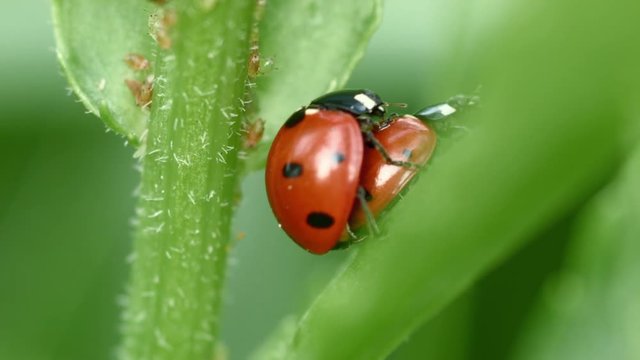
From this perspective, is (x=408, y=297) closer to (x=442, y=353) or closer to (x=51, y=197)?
(x=442, y=353)

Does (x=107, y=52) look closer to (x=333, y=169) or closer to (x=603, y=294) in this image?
(x=333, y=169)

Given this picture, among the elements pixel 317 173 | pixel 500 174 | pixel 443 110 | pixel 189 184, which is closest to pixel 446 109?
pixel 443 110

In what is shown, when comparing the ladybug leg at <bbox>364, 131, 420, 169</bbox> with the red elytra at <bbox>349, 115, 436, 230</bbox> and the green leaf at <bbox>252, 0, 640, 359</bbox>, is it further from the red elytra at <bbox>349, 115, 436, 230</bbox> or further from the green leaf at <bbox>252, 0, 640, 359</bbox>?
the green leaf at <bbox>252, 0, 640, 359</bbox>

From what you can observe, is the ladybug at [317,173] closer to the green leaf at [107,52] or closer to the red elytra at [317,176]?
the red elytra at [317,176]

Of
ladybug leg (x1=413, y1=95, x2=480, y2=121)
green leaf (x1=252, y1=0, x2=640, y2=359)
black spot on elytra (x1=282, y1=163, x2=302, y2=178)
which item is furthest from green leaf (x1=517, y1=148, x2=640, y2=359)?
green leaf (x1=252, y1=0, x2=640, y2=359)

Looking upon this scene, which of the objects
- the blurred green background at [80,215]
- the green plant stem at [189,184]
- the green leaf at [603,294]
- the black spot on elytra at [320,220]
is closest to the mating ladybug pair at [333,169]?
the black spot on elytra at [320,220]

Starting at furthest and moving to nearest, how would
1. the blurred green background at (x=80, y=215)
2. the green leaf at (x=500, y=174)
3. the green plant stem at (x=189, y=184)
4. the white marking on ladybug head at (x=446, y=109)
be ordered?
the blurred green background at (x=80, y=215)
the white marking on ladybug head at (x=446, y=109)
the green plant stem at (x=189, y=184)
the green leaf at (x=500, y=174)

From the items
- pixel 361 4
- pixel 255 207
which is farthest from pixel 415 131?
pixel 255 207
